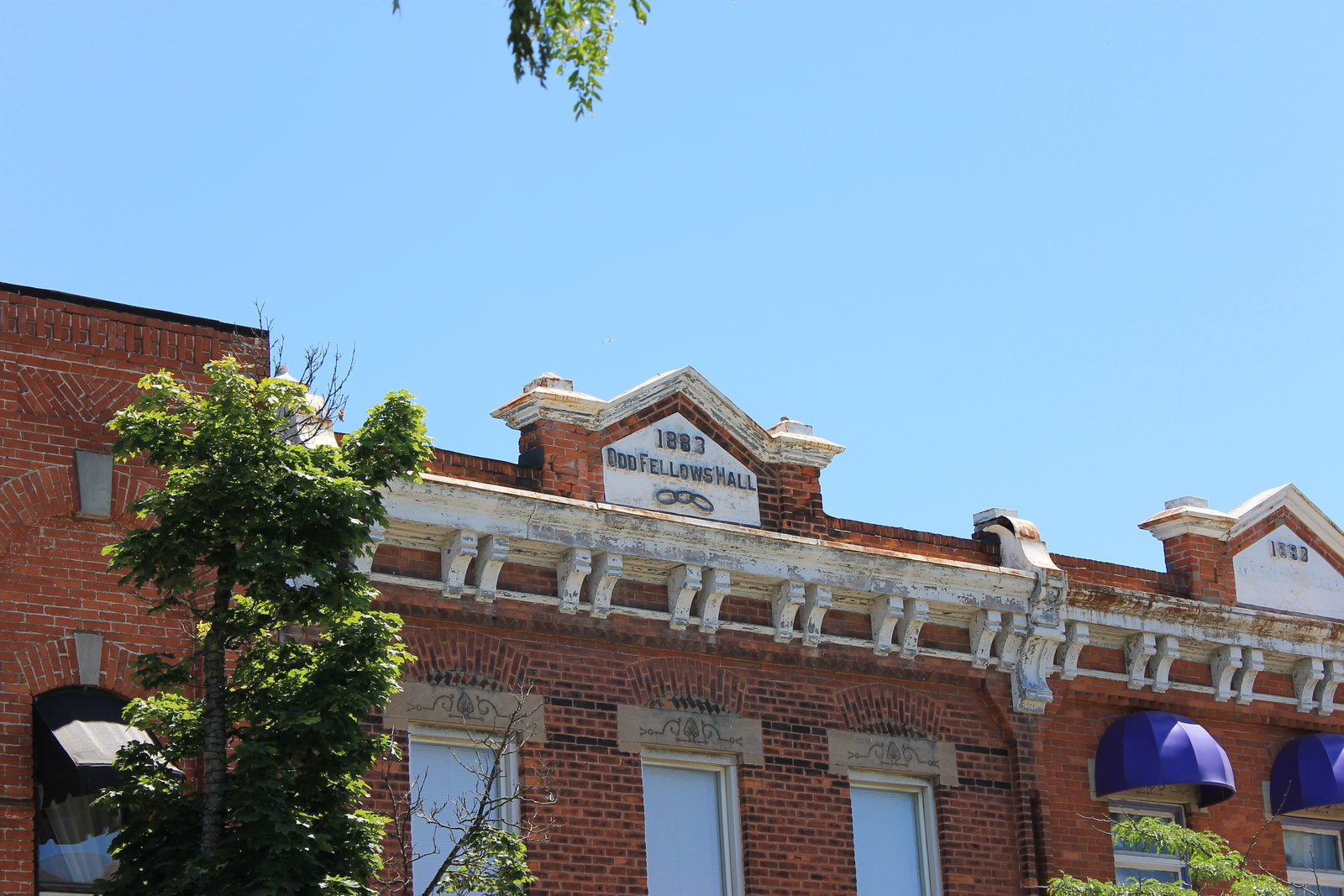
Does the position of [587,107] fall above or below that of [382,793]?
above

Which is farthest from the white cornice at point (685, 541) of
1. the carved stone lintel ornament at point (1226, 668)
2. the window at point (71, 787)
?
the window at point (71, 787)

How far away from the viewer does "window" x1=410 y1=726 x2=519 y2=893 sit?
56.0ft

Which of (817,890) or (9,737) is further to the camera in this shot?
(817,890)

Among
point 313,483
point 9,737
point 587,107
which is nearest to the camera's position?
point 587,107

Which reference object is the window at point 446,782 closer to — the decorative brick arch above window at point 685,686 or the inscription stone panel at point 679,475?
the decorative brick arch above window at point 685,686

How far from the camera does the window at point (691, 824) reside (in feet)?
60.3

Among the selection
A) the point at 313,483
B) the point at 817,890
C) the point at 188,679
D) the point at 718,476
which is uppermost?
the point at 718,476

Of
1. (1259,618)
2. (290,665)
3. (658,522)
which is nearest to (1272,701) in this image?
(1259,618)

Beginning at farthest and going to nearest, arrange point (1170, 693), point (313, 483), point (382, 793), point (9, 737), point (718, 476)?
point (1170, 693) < point (718, 476) < point (382, 793) < point (9, 737) < point (313, 483)

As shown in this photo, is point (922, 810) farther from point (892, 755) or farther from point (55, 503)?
point (55, 503)

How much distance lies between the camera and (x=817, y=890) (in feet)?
62.1

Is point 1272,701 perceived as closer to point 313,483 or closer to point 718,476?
point 718,476

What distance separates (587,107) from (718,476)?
1018 cm

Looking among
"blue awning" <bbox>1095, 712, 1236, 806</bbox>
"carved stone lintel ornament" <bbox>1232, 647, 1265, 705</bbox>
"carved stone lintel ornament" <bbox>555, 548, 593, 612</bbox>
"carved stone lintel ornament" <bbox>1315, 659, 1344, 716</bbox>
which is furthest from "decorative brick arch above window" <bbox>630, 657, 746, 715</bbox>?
"carved stone lintel ornament" <bbox>1315, 659, 1344, 716</bbox>
